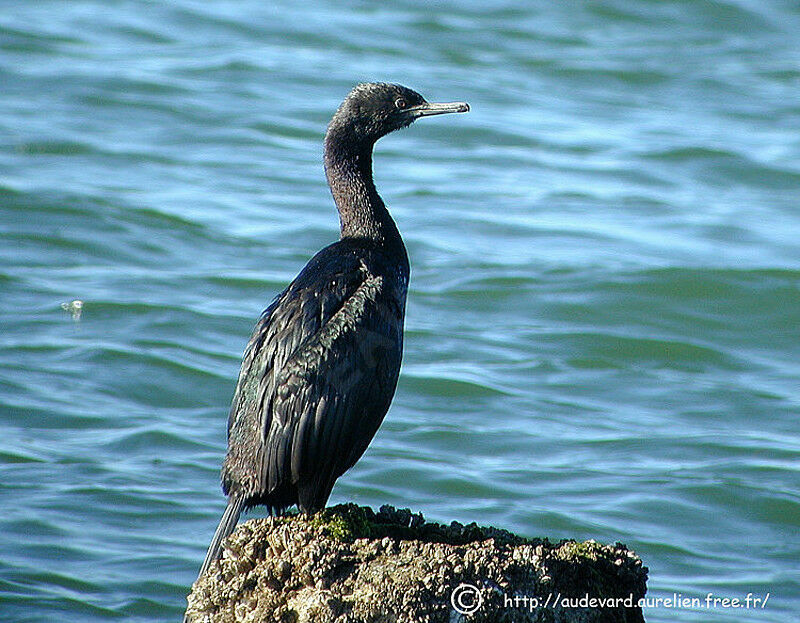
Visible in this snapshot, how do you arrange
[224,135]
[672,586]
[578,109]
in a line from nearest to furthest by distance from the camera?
1. [672,586]
2. [224,135]
3. [578,109]

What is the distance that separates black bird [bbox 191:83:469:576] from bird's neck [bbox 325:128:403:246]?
340mm

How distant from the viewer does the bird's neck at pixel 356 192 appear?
6.62m

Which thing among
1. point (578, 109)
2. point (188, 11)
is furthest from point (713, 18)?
point (188, 11)

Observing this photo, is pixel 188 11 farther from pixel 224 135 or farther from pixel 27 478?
pixel 27 478

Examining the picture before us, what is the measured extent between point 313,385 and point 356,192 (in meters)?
1.25

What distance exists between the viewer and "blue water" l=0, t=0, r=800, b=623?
8.34 metres

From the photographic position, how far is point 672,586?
7.64 metres

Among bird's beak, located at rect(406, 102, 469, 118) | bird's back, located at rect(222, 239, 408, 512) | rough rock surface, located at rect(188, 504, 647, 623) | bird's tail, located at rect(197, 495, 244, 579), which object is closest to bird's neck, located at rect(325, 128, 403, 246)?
bird's beak, located at rect(406, 102, 469, 118)

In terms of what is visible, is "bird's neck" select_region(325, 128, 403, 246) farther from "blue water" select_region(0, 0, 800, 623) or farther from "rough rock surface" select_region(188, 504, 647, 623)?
"blue water" select_region(0, 0, 800, 623)

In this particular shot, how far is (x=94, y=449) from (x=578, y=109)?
29.4 ft

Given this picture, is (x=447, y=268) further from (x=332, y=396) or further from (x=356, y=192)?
(x=332, y=396)

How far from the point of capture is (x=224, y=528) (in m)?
5.64

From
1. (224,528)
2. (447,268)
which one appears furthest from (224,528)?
(447,268)

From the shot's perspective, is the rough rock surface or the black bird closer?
the rough rock surface
